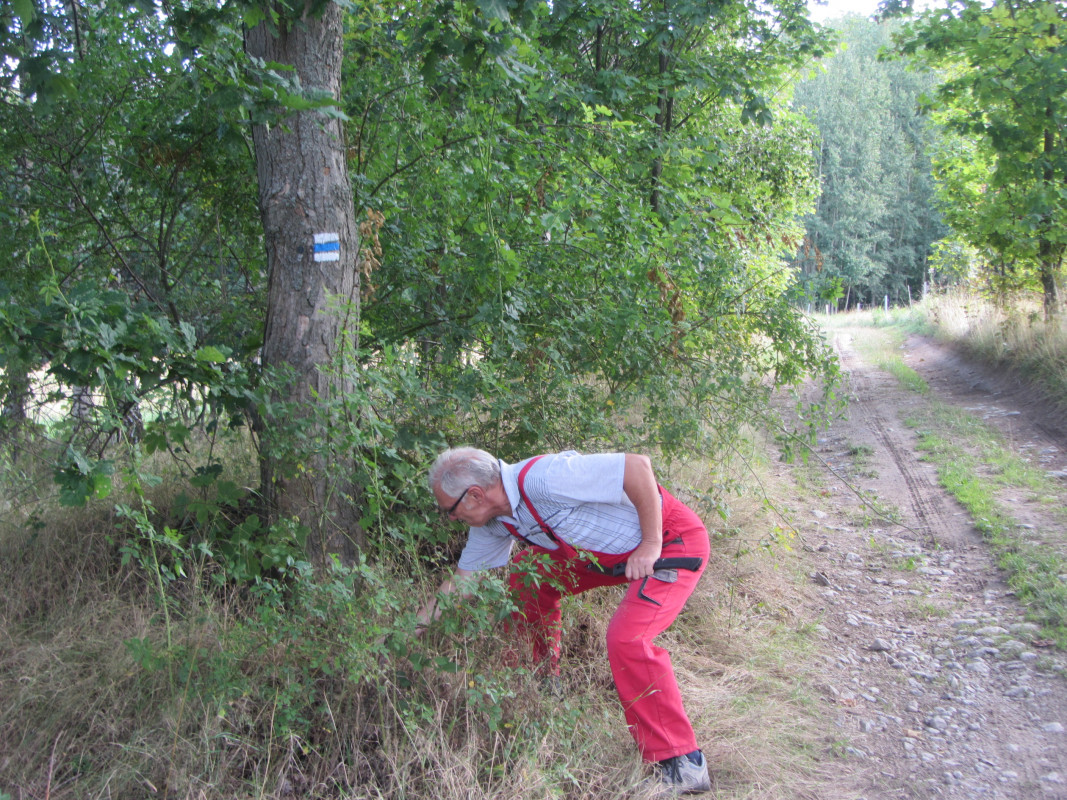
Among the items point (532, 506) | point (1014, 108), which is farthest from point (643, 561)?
point (1014, 108)

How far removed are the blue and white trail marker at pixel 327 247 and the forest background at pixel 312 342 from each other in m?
0.01

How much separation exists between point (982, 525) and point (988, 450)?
2361mm

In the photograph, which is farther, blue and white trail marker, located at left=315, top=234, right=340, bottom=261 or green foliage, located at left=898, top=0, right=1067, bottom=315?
green foliage, located at left=898, top=0, right=1067, bottom=315

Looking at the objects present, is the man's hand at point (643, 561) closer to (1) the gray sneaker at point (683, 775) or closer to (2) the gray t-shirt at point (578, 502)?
(2) the gray t-shirt at point (578, 502)

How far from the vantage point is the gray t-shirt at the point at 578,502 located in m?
3.23

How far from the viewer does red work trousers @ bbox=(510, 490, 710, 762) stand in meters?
3.16

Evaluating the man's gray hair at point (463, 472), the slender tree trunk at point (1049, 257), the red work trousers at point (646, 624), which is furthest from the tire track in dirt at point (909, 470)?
the man's gray hair at point (463, 472)

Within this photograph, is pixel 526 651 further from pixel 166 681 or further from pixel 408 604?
pixel 166 681

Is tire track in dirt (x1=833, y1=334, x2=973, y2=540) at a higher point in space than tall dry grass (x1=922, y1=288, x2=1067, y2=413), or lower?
lower

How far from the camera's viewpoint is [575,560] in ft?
11.4

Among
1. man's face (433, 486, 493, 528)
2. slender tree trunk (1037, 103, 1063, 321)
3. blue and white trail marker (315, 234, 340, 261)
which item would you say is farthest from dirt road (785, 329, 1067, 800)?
slender tree trunk (1037, 103, 1063, 321)

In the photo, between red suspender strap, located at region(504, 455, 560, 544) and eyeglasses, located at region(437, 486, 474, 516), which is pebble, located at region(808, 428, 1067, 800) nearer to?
red suspender strap, located at region(504, 455, 560, 544)

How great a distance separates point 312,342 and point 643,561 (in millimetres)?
2004

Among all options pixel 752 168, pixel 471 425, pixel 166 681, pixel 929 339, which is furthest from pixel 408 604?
pixel 929 339
